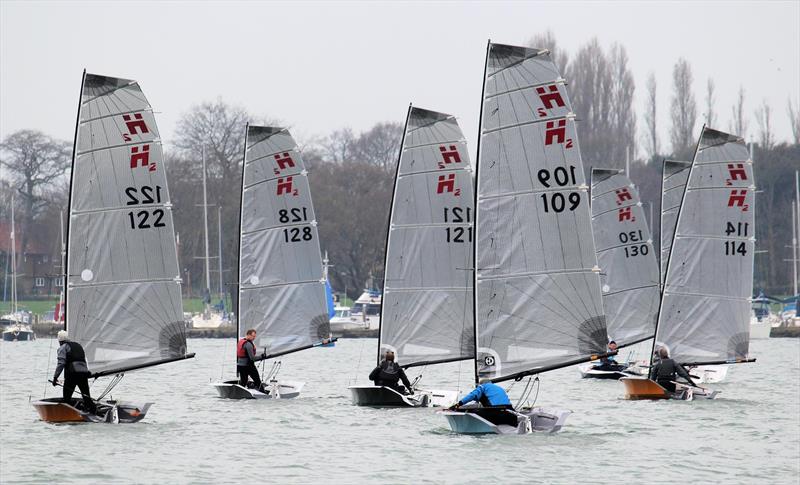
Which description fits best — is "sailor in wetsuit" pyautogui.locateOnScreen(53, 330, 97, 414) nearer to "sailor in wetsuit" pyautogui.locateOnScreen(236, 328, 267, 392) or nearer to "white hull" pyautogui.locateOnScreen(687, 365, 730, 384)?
"sailor in wetsuit" pyautogui.locateOnScreen(236, 328, 267, 392)

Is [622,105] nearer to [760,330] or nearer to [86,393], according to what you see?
[760,330]

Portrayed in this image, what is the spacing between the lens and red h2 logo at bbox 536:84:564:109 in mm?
23641

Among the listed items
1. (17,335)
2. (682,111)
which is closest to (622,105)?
(682,111)

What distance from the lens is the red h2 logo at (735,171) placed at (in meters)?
32.2

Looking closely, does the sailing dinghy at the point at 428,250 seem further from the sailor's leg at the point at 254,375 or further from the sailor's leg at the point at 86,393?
the sailor's leg at the point at 86,393

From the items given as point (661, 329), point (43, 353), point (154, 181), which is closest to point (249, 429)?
point (154, 181)

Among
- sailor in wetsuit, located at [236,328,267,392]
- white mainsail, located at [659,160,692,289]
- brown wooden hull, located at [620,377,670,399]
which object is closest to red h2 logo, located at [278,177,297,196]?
sailor in wetsuit, located at [236,328,267,392]

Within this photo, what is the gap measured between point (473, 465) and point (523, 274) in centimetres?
420

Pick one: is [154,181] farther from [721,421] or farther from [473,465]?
[721,421]

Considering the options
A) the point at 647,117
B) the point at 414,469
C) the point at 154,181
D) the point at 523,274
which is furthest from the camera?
the point at 647,117

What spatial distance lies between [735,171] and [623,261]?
9.16 m

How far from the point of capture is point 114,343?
2523 cm

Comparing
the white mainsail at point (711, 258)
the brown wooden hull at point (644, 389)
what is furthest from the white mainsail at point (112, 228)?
the white mainsail at point (711, 258)

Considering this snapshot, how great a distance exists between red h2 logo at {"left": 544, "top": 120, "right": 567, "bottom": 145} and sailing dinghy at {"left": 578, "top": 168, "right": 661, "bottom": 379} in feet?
56.6
